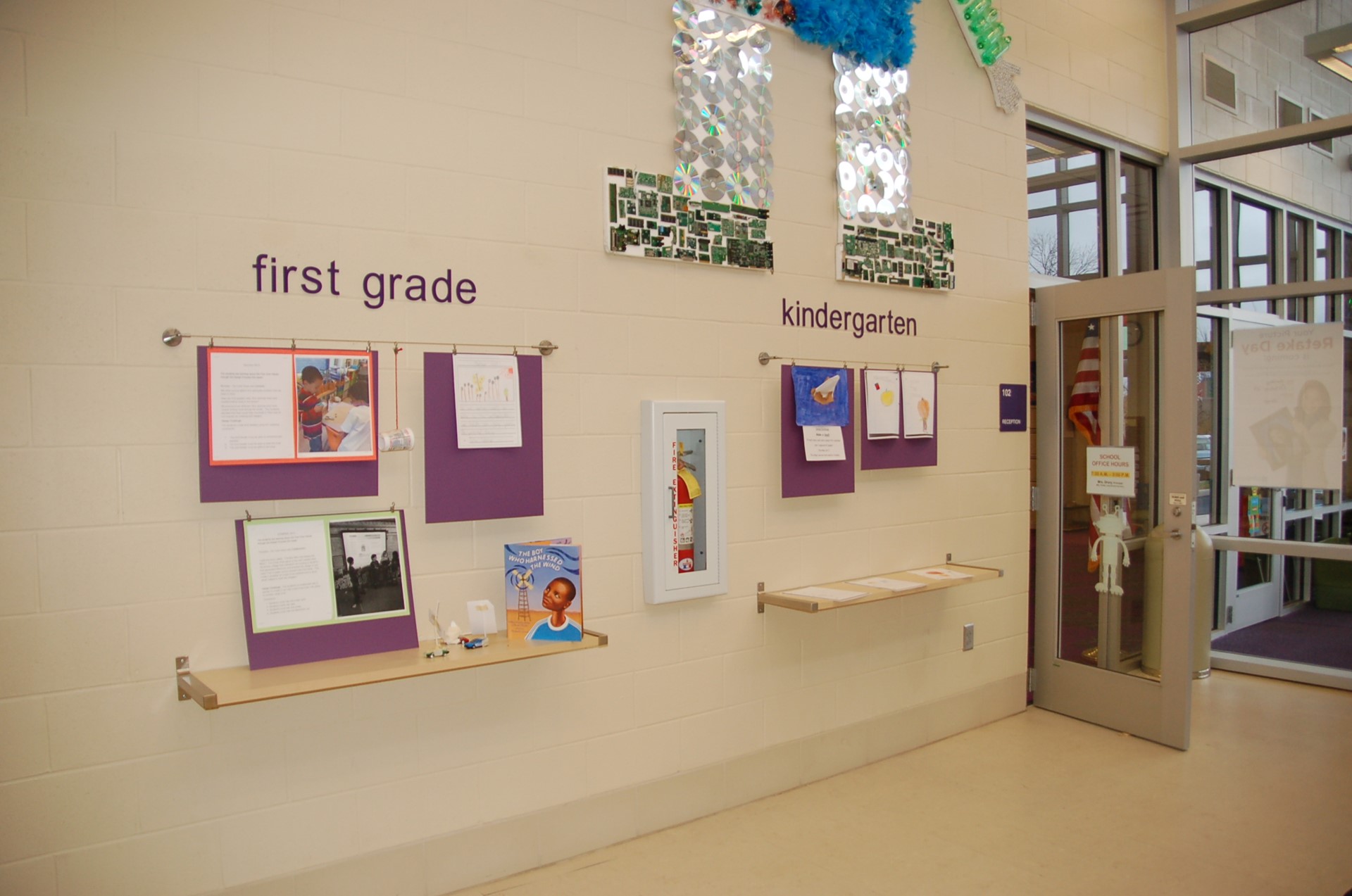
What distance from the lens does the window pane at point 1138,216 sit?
17.2 feet

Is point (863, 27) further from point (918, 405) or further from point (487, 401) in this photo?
point (487, 401)

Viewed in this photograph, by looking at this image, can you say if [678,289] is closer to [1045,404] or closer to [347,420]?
[347,420]

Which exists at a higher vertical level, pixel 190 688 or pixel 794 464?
pixel 794 464

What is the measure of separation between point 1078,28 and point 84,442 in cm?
500

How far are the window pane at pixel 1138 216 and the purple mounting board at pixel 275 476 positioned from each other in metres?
4.63

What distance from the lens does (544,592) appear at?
2.64 m

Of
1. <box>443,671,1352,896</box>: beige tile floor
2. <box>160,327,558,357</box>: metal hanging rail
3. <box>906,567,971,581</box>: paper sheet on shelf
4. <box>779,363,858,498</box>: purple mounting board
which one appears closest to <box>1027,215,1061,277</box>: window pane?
<box>906,567,971,581</box>: paper sheet on shelf

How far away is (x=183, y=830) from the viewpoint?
2279mm

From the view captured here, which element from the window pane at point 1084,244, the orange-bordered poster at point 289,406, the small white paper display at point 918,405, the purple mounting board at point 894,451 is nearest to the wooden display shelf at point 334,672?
the orange-bordered poster at point 289,406

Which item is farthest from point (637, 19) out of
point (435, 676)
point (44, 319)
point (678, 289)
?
point (435, 676)

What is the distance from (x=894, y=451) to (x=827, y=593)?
781mm

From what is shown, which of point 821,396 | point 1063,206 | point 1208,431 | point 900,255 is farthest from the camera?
point 1208,431

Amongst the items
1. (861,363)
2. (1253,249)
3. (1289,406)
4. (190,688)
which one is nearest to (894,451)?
(861,363)

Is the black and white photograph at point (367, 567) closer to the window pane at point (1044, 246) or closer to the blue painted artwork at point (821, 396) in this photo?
the blue painted artwork at point (821, 396)
